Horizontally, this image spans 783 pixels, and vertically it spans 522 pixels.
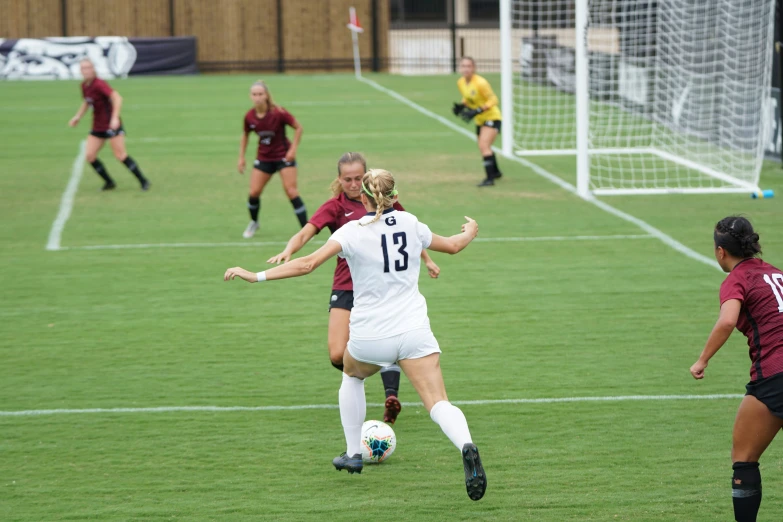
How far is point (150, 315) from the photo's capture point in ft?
34.9

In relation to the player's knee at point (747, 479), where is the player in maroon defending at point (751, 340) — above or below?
above

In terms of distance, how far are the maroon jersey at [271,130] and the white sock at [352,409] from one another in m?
7.49

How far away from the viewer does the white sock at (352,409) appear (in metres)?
6.37

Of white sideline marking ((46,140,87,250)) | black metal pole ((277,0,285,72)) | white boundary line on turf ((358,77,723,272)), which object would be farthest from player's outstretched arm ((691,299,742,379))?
black metal pole ((277,0,285,72))

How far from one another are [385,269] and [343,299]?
137 centimetres

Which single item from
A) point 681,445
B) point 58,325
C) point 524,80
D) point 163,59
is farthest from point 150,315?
point 163,59

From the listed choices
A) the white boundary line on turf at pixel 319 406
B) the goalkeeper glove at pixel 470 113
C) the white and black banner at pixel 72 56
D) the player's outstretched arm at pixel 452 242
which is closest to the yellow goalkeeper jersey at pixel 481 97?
the goalkeeper glove at pixel 470 113

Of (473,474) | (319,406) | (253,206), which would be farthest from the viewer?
(253,206)

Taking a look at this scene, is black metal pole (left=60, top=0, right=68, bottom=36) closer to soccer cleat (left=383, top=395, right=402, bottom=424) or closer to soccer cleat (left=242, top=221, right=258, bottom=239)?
soccer cleat (left=242, top=221, right=258, bottom=239)

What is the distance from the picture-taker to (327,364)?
903 cm

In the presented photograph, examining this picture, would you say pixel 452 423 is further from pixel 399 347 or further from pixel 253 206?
pixel 253 206

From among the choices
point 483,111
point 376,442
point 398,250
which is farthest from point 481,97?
point 398,250

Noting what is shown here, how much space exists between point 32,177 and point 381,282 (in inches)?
606

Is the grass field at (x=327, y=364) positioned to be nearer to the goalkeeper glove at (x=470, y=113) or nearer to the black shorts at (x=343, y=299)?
the black shorts at (x=343, y=299)
